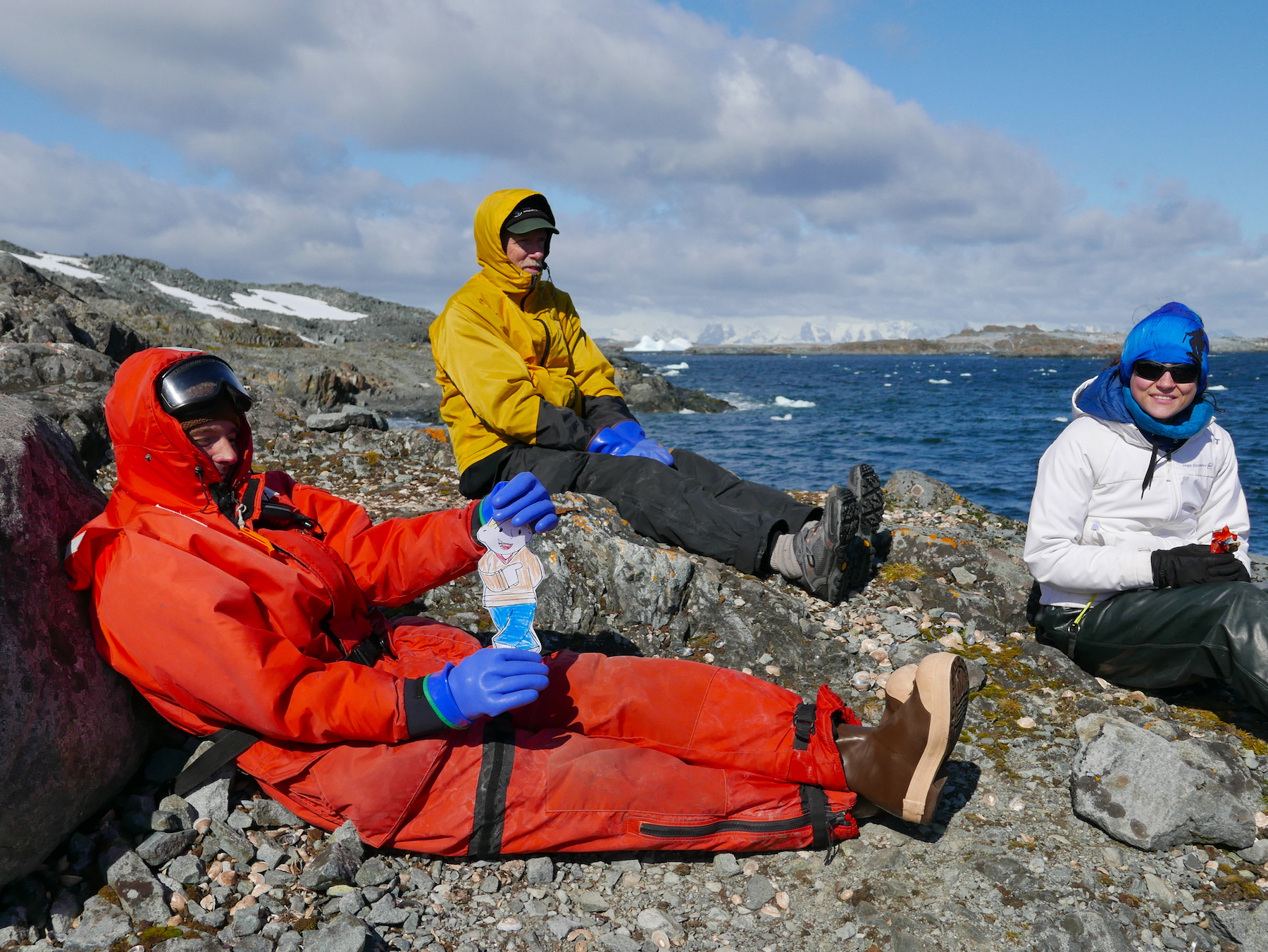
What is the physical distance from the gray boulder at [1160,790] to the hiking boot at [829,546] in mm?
1973

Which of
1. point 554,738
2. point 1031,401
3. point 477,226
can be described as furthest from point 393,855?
point 1031,401

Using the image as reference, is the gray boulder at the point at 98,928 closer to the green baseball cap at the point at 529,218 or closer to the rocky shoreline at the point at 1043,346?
the green baseball cap at the point at 529,218

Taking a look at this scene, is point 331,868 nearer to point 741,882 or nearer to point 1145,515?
point 741,882

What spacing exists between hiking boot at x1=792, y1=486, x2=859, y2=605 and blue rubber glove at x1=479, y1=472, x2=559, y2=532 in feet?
8.24

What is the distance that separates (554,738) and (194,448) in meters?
1.99

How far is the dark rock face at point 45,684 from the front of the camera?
289 cm

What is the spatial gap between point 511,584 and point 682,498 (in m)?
2.68

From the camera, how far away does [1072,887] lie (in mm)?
3406

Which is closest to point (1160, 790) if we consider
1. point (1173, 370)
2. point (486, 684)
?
point (1173, 370)

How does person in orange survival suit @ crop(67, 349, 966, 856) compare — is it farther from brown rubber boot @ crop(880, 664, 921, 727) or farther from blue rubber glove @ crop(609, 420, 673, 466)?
blue rubber glove @ crop(609, 420, 673, 466)

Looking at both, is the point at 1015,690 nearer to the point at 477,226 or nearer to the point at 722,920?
the point at 722,920

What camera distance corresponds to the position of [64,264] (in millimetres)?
69375

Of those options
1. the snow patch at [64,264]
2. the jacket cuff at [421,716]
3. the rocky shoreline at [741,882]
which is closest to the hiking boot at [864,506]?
the rocky shoreline at [741,882]

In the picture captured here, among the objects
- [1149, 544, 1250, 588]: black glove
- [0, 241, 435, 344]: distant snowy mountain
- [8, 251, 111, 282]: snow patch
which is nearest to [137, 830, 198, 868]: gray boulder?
[1149, 544, 1250, 588]: black glove
